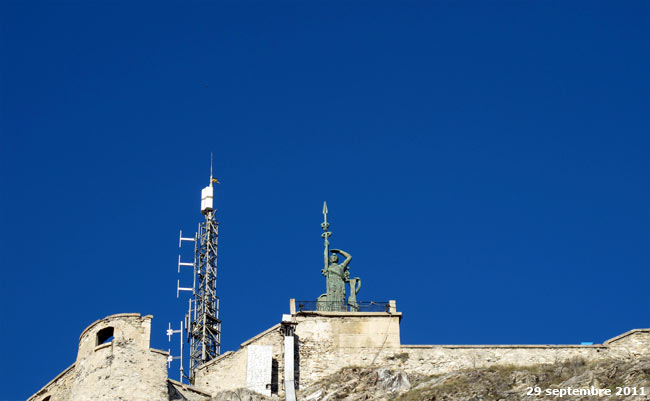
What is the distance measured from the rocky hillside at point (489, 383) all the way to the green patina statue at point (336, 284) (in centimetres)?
443

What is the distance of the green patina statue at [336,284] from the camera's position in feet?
244

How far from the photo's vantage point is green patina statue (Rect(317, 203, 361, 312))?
74312 millimetres

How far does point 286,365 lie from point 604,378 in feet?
52.1

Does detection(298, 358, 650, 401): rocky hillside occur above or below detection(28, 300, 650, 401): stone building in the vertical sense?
below

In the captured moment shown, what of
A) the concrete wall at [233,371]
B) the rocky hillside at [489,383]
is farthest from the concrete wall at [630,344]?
the concrete wall at [233,371]

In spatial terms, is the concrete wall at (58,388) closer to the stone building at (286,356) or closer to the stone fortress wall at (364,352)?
the stone building at (286,356)

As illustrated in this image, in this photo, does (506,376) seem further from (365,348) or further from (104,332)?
(104,332)

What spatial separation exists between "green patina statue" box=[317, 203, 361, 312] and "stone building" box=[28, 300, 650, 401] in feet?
3.43

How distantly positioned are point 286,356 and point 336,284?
20.3 ft

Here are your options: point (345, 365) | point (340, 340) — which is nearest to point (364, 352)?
point (345, 365)

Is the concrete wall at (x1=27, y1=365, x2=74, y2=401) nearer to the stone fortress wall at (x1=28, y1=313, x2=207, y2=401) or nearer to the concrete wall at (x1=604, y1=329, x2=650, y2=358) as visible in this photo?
the stone fortress wall at (x1=28, y1=313, x2=207, y2=401)

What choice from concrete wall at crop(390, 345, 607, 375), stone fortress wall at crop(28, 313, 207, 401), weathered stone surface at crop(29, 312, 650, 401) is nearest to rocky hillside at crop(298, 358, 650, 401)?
weathered stone surface at crop(29, 312, 650, 401)

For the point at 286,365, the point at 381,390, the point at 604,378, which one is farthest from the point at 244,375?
the point at 604,378

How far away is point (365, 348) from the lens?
2842 inches
